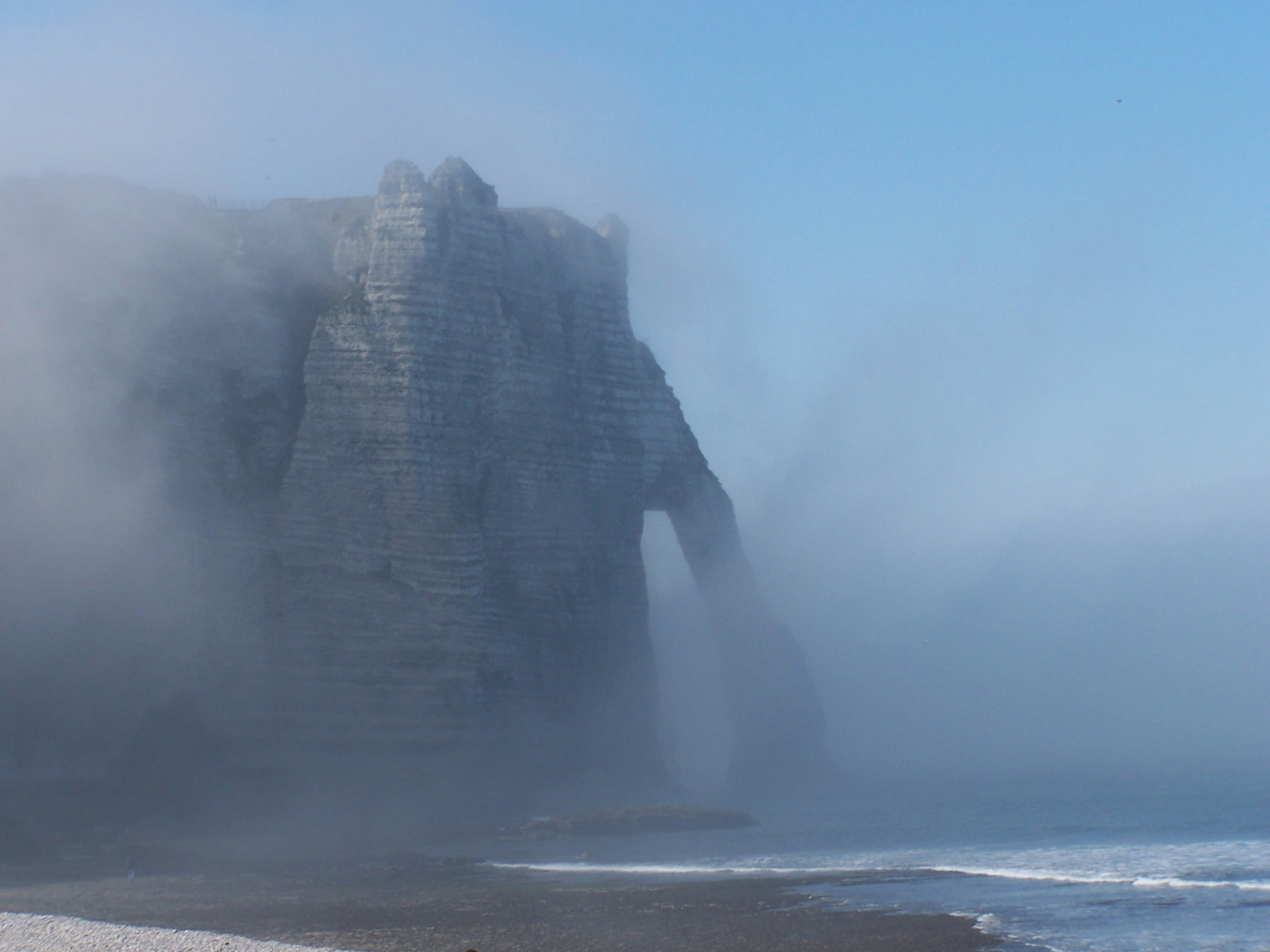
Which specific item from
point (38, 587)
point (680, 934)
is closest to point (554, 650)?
point (38, 587)

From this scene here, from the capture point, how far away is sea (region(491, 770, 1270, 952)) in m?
25.3

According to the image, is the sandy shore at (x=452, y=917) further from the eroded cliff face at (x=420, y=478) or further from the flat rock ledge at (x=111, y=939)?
the eroded cliff face at (x=420, y=478)

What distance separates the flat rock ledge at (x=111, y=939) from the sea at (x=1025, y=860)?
12185 mm

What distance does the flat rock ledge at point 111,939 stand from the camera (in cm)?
2412

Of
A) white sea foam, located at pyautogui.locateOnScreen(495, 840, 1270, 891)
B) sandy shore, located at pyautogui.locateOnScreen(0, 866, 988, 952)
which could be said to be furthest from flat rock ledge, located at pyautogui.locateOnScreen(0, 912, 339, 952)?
white sea foam, located at pyautogui.locateOnScreen(495, 840, 1270, 891)

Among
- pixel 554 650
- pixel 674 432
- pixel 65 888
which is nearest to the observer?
pixel 65 888

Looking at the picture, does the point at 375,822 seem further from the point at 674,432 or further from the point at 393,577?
the point at 674,432

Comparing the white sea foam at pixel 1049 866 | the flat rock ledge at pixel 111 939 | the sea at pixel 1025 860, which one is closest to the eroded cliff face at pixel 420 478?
the sea at pixel 1025 860

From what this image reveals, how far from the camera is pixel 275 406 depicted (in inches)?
2199

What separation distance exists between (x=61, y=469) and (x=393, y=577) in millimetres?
13110

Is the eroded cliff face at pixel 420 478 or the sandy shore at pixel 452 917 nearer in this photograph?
the sandy shore at pixel 452 917

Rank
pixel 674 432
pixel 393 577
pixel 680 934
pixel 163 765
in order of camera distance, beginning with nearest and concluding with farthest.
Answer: pixel 680 934
pixel 163 765
pixel 393 577
pixel 674 432

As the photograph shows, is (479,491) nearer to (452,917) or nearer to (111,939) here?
(452,917)

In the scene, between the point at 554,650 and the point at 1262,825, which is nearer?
the point at 1262,825
